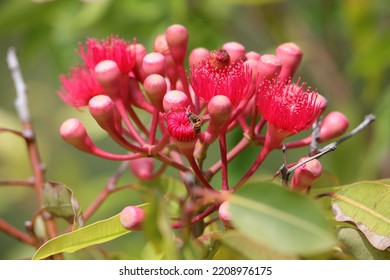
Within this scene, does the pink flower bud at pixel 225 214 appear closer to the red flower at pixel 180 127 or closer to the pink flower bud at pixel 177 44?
the red flower at pixel 180 127

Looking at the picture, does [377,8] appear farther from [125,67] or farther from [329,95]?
[125,67]

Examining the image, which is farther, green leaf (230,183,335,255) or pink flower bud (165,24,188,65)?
pink flower bud (165,24,188,65)

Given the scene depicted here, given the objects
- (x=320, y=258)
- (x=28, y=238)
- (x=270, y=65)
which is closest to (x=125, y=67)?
(x=270, y=65)

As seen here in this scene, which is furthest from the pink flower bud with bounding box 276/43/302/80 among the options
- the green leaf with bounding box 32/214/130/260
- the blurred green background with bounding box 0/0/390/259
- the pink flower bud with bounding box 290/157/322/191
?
the blurred green background with bounding box 0/0/390/259

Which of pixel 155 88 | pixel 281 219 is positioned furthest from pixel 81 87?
pixel 281 219

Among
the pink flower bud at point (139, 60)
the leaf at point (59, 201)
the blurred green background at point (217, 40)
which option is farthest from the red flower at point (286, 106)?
the blurred green background at point (217, 40)

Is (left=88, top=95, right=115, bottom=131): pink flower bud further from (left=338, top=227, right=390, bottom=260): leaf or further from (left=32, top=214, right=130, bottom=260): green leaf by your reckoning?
(left=338, top=227, right=390, bottom=260): leaf

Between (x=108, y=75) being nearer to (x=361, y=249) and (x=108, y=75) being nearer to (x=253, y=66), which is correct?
(x=253, y=66)
